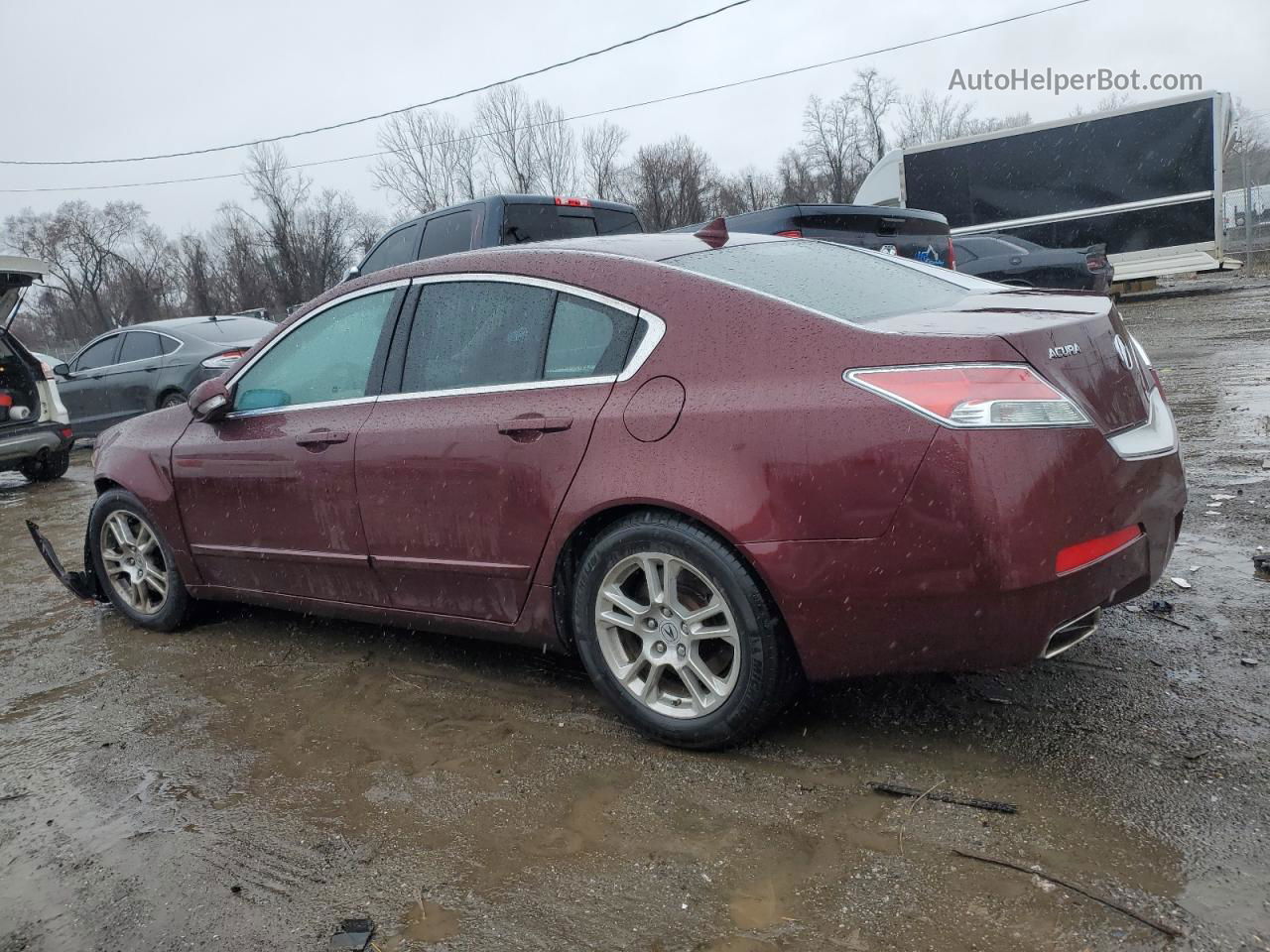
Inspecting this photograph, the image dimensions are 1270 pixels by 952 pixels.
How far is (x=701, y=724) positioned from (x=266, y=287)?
2948 inches

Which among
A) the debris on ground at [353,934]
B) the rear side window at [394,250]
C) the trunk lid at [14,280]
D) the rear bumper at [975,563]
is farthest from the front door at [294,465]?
the trunk lid at [14,280]

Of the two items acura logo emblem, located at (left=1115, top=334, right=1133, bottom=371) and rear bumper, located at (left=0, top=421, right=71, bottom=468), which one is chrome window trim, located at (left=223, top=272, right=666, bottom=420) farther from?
rear bumper, located at (left=0, top=421, right=71, bottom=468)

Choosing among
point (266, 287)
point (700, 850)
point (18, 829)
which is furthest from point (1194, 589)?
point (266, 287)

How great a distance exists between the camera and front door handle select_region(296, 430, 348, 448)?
12.0 feet

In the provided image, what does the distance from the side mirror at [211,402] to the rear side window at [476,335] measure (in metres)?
1.06

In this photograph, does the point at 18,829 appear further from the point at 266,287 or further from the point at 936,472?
the point at 266,287

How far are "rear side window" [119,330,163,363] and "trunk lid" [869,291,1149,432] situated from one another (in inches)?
436

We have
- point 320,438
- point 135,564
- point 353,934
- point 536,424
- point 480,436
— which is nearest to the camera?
point 353,934

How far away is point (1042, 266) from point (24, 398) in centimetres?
1321

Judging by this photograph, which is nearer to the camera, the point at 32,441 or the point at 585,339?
the point at 585,339

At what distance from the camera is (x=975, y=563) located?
95.5 inches

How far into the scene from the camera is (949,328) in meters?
2.66

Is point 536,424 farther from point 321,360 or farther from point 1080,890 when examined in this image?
point 1080,890

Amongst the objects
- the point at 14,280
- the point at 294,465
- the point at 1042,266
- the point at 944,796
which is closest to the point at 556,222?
the point at 294,465
